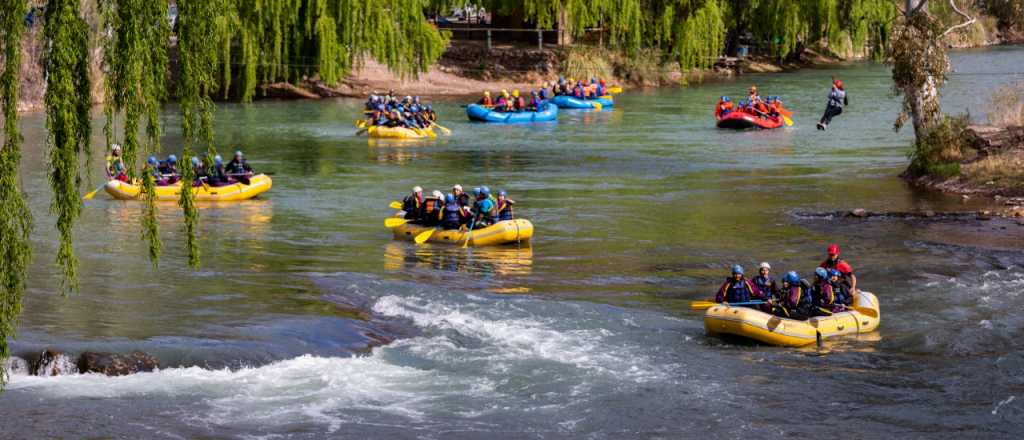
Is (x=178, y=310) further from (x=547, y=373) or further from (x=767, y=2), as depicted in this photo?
(x=767, y=2)

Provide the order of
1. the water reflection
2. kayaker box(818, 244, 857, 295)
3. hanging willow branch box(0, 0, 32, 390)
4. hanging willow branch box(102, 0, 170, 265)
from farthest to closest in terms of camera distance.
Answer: the water reflection, kayaker box(818, 244, 857, 295), hanging willow branch box(102, 0, 170, 265), hanging willow branch box(0, 0, 32, 390)

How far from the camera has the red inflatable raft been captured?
46.6 metres

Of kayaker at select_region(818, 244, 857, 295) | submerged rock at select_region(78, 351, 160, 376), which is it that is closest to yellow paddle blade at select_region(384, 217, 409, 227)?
kayaker at select_region(818, 244, 857, 295)

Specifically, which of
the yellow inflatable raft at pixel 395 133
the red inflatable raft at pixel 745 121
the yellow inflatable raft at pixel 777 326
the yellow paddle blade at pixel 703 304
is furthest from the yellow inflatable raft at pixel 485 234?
the red inflatable raft at pixel 745 121

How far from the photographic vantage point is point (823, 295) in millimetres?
19953

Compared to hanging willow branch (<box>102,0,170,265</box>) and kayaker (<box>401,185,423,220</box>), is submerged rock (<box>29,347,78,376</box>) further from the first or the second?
kayaker (<box>401,185,423,220</box>)

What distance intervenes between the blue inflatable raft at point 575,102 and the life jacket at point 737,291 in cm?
3716

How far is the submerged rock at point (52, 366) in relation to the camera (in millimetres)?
17328

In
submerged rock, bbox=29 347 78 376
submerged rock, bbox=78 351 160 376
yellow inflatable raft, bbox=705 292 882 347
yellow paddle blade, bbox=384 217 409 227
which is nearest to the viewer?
submerged rock, bbox=29 347 78 376

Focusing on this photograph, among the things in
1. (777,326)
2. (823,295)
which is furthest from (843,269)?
(777,326)

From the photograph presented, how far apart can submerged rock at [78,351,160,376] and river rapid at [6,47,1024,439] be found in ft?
0.80

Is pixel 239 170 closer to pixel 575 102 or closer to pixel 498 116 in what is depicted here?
pixel 498 116

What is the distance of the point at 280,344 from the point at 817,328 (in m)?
7.67

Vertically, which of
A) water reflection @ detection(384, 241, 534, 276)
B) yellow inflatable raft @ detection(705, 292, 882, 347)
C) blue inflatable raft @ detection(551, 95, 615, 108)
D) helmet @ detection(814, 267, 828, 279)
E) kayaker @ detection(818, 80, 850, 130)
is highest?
kayaker @ detection(818, 80, 850, 130)
